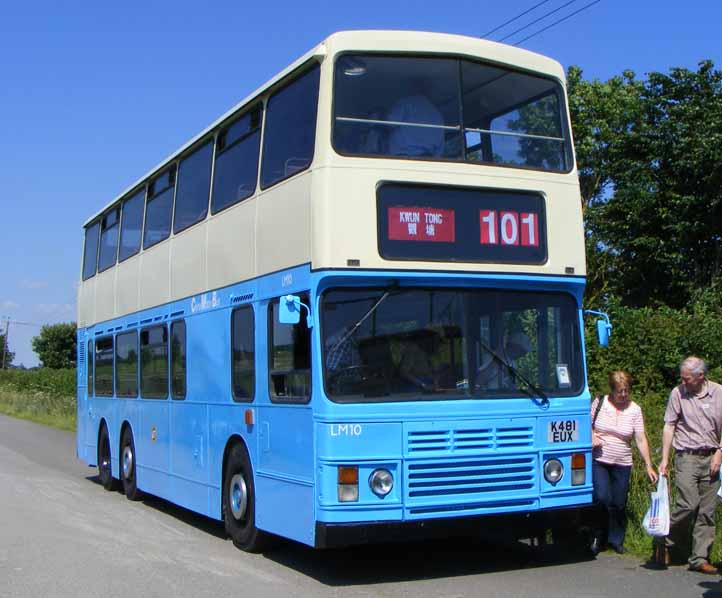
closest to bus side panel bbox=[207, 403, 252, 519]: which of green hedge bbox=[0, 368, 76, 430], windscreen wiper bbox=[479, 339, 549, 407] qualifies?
windscreen wiper bbox=[479, 339, 549, 407]

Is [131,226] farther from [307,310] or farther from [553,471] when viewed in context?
[553,471]

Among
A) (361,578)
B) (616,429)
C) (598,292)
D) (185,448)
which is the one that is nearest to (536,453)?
(616,429)

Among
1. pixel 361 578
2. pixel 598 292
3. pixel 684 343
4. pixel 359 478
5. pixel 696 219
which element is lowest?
pixel 361 578

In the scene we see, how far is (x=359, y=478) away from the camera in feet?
26.5

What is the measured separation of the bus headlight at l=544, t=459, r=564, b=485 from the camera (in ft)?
28.6

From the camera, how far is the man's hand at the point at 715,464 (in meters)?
8.47

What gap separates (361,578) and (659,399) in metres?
9.39

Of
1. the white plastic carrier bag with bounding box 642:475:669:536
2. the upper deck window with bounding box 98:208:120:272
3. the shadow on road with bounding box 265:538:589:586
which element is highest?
the upper deck window with bounding box 98:208:120:272

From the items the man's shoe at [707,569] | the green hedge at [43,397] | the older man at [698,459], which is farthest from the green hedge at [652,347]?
the green hedge at [43,397]

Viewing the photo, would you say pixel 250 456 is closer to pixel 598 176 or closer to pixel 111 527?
pixel 111 527

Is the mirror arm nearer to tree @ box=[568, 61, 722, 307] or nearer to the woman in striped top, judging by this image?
the woman in striped top

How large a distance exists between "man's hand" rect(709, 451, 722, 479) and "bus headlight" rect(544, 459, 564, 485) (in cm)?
122

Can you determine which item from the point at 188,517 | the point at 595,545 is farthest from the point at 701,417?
A: the point at 188,517

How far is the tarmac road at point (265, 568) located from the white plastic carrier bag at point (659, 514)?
1.26ft
